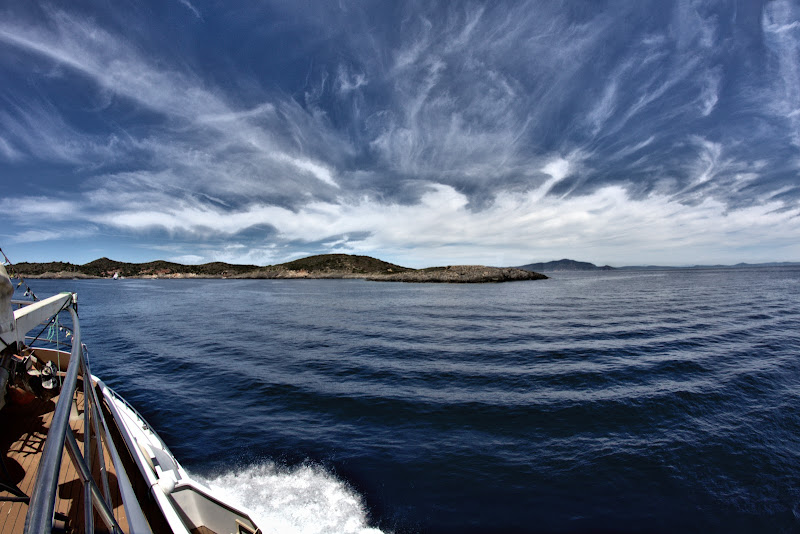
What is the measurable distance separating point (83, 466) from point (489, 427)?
1192 cm

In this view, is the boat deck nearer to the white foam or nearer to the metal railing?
the metal railing

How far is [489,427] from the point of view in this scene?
12266 millimetres

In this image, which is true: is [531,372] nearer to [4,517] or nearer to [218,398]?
[218,398]

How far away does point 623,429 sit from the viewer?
11867 mm

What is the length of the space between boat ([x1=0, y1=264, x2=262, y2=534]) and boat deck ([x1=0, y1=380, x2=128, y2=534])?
0.02 m

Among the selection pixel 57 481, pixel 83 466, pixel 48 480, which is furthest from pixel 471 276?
pixel 57 481

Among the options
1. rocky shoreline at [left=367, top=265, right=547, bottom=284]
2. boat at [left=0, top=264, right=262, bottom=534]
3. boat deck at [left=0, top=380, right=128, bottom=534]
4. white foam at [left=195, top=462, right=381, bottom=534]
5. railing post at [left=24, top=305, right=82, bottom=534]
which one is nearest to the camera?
railing post at [left=24, top=305, right=82, bottom=534]

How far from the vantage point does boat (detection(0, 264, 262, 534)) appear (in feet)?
13.2

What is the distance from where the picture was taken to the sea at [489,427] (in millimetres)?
8469

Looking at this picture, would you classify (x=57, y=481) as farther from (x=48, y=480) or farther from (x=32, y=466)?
(x=32, y=466)

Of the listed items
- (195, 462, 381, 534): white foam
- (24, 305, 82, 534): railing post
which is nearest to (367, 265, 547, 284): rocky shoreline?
(195, 462, 381, 534): white foam

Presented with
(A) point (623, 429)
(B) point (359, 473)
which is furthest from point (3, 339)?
(A) point (623, 429)

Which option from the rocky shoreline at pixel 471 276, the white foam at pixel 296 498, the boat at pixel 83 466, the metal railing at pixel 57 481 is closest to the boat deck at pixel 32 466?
the boat at pixel 83 466

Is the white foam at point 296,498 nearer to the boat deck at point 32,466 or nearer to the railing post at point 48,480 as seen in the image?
the boat deck at point 32,466
